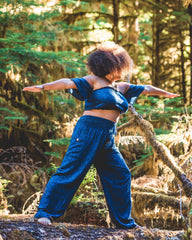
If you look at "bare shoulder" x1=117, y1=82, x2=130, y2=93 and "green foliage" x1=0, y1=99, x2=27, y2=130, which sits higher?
"bare shoulder" x1=117, y1=82, x2=130, y2=93

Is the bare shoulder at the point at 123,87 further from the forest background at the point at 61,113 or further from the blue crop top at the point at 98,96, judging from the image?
the forest background at the point at 61,113

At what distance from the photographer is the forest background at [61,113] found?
16.7 ft

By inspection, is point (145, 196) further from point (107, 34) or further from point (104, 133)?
point (107, 34)

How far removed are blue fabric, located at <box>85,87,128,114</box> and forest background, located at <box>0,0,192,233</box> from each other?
104 cm

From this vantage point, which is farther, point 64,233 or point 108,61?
point 108,61

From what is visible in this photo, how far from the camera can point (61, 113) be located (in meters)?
8.55

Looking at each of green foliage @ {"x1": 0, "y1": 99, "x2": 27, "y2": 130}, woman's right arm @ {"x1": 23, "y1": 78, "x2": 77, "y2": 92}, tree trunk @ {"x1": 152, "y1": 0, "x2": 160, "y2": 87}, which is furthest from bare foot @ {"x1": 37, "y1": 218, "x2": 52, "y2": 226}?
tree trunk @ {"x1": 152, "y1": 0, "x2": 160, "y2": 87}

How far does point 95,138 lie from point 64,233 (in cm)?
100

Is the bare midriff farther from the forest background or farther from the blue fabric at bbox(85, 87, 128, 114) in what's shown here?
the forest background

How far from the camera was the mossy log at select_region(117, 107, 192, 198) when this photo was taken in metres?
4.21

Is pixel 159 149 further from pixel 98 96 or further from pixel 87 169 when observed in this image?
pixel 98 96

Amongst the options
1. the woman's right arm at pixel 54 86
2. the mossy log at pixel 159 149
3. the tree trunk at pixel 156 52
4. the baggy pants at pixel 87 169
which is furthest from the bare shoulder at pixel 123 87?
the tree trunk at pixel 156 52

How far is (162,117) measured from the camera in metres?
7.89

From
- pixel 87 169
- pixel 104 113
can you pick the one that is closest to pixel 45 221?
pixel 87 169
